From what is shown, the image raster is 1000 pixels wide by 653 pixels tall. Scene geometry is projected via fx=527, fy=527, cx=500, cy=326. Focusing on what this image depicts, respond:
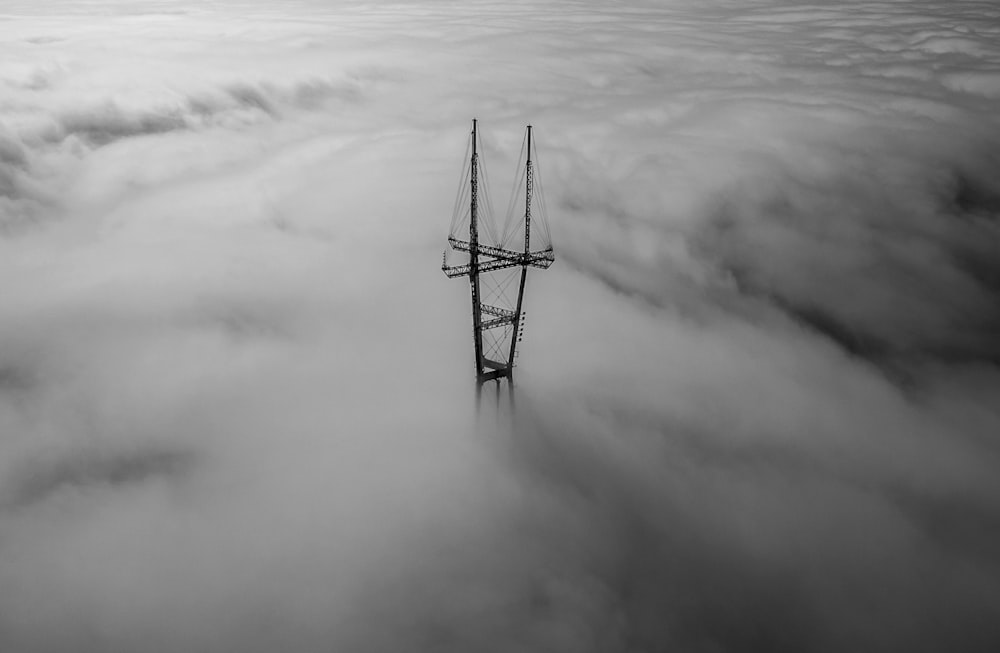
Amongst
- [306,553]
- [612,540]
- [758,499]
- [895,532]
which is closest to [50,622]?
[306,553]

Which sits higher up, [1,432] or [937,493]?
[1,432]

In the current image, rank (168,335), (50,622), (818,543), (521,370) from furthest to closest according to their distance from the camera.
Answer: (168,335), (521,370), (818,543), (50,622)

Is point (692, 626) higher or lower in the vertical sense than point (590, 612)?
lower

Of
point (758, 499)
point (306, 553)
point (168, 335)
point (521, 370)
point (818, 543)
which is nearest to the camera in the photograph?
point (306, 553)

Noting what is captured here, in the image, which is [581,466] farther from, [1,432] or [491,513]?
[1,432]

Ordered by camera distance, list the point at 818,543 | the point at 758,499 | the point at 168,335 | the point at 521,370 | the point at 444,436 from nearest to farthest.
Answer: the point at 818,543, the point at 758,499, the point at 444,436, the point at 521,370, the point at 168,335

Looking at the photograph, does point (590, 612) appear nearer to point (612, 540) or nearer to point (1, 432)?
point (612, 540)

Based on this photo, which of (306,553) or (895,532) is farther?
(895,532)

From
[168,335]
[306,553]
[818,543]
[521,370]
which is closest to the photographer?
[306,553]

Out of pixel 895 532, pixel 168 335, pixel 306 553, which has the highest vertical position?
pixel 168 335

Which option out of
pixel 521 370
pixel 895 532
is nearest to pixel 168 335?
pixel 521 370
